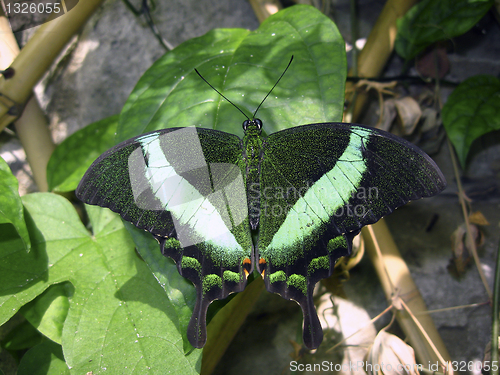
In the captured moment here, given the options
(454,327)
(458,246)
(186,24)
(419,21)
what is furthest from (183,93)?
(454,327)

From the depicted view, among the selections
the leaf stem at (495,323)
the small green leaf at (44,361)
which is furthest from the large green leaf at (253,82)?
the leaf stem at (495,323)

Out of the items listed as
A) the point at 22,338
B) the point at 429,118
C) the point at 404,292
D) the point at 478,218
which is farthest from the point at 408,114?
the point at 22,338

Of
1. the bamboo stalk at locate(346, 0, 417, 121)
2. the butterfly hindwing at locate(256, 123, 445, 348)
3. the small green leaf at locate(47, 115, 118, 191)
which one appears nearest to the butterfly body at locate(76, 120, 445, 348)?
the butterfly hindwing at locate(256, 123, 445, 348)

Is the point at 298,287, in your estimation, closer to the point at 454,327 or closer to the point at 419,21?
the point at 454,327

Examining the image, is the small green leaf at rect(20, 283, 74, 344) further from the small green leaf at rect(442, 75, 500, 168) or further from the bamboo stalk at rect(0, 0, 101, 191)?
the small green leaf at rect(442, 75, 500, 168)

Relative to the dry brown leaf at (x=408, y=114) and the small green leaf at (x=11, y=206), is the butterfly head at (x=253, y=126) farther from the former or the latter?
the dry brown leaf at (x=408, y=114)

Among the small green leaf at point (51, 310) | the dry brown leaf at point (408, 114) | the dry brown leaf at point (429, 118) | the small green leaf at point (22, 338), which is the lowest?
the small green leaf at point (22, 338)
